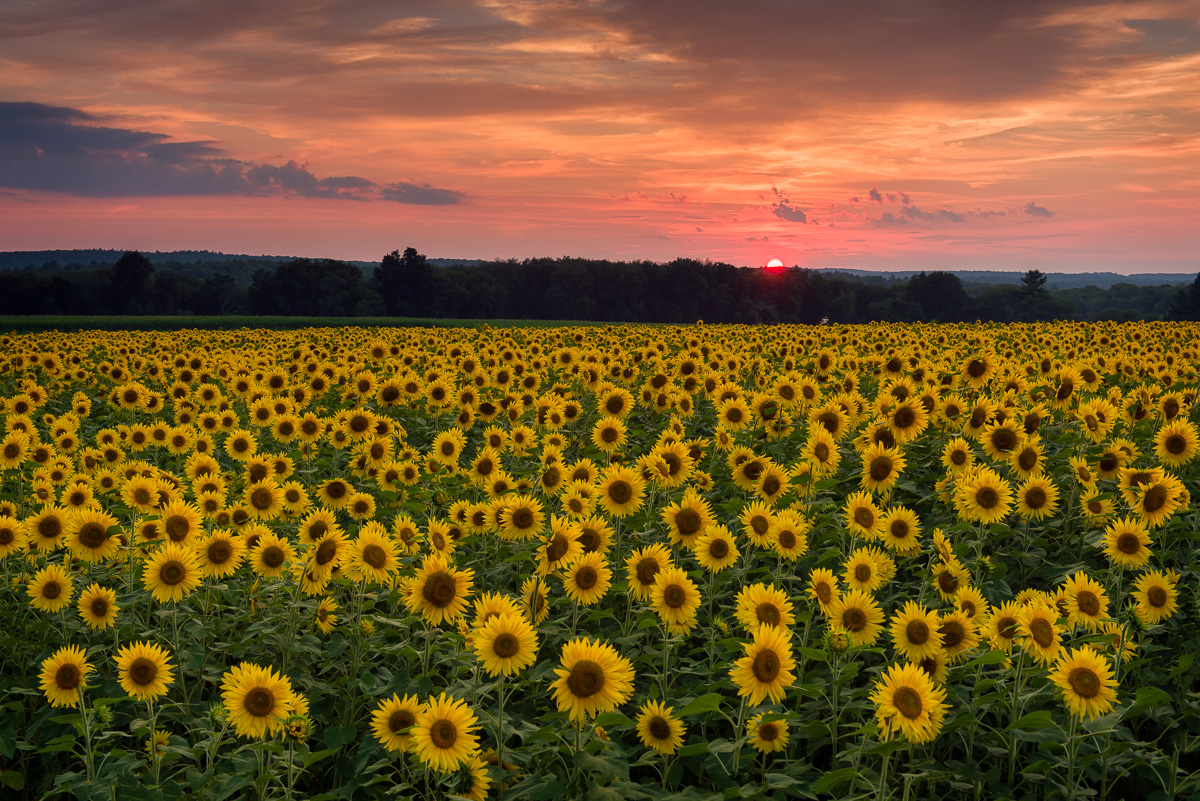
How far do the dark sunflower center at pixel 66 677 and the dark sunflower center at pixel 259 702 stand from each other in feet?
5.03

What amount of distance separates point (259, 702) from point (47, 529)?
365 centimetres

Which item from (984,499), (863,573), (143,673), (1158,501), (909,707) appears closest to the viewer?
(909,707)

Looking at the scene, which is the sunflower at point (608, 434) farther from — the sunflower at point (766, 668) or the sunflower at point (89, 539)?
the sunflower at point (766, 668)

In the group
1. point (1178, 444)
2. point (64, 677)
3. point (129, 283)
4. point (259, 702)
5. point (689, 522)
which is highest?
point (129, 283)

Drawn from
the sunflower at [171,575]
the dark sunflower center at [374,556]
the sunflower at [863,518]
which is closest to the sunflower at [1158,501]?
the sunflower at [863,518]

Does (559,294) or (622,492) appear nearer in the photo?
(622,492)

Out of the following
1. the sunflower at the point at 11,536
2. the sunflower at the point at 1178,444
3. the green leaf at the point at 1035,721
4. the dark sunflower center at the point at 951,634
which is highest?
the sunflower at the point at 1178,444

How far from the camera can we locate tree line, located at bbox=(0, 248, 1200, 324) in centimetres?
10319

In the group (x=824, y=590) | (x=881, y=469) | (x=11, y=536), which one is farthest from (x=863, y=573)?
(x=11, y=536)

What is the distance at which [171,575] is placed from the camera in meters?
6.13

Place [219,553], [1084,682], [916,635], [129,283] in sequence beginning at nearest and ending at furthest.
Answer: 1. [1084,682]
2. [916,635]
3. [219,553]
4. [129,283]

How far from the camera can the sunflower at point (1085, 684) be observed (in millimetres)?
4445

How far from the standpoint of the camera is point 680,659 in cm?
609

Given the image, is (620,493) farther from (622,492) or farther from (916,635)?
(916,635)
